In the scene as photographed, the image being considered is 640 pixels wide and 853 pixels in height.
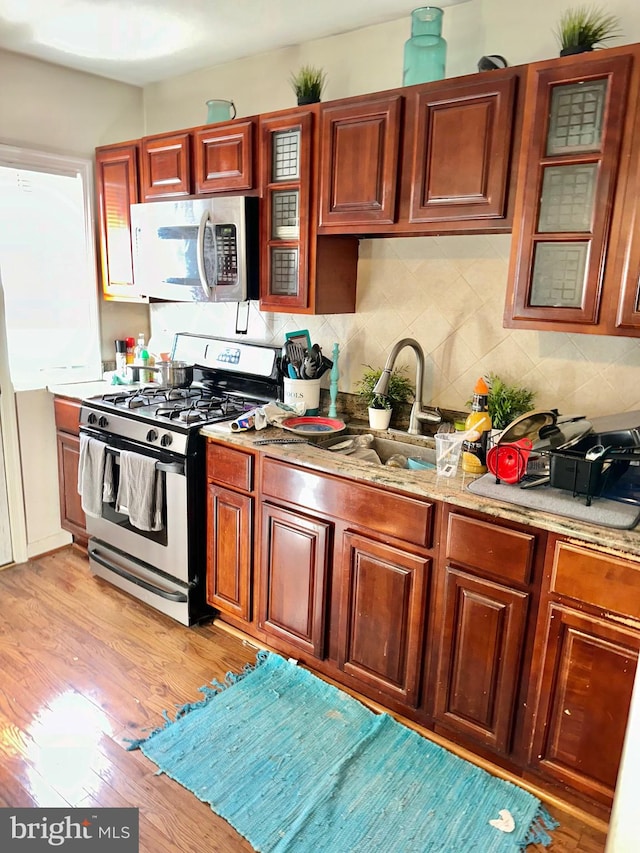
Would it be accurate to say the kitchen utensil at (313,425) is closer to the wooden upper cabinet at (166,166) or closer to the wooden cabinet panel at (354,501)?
the wooden cabinet panel at (354,501)

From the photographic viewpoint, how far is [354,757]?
77.8 inches

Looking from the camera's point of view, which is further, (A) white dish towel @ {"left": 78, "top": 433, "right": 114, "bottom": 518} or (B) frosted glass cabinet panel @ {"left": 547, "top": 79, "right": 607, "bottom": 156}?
(A) white dish towel @ {"left": 78, "top": 433, "right": 114, "bottom": 518}

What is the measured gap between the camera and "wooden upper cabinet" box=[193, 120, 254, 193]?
8.46 feet

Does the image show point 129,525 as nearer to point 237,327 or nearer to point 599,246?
point 237,327

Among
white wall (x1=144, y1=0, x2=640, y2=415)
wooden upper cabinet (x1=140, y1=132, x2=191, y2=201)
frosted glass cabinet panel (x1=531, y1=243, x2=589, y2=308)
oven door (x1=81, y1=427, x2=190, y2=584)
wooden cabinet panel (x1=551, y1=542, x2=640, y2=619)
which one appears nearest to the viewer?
wooden cabinet panel (x1=551, y1=542, x2=640, y2=619)

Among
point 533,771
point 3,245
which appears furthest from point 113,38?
point 533,771

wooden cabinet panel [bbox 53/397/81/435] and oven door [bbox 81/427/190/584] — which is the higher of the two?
wooden cabinet panel [bbox 53/397/81/435]

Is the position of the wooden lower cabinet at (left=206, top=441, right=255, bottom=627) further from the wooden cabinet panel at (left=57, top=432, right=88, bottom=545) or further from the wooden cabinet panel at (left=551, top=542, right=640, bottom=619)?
the wooden cabinet panel at (left=551, top=542, right=640, bottom=619)

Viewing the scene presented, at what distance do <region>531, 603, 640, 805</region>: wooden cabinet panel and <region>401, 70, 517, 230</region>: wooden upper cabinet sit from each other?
50.4 inches

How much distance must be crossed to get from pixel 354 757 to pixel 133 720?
31.5 inches

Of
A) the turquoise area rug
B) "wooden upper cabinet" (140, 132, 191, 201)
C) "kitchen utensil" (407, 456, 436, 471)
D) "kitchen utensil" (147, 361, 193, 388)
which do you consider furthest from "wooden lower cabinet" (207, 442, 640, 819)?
"wooden upper cabinet" (140, 132, 191, 201)

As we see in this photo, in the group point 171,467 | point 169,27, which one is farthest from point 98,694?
point 169,27

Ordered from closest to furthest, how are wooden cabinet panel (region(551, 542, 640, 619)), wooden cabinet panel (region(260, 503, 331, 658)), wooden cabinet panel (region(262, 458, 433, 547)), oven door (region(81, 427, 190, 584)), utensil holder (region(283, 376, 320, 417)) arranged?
wooden cabinet panel (region(551, 542, 640, 619)) < wooden cabinet panel (region(262, 458, 433, 547)) < wooden cabinet panel (region(260, 503, 331, 658)) < oven door (region(81, 427, 190, 584)) < utensil holder (region(283, 376, 320, 417))

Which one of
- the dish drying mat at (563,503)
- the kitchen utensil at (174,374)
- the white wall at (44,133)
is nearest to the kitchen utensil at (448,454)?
the dish drying mat at (563,503)
